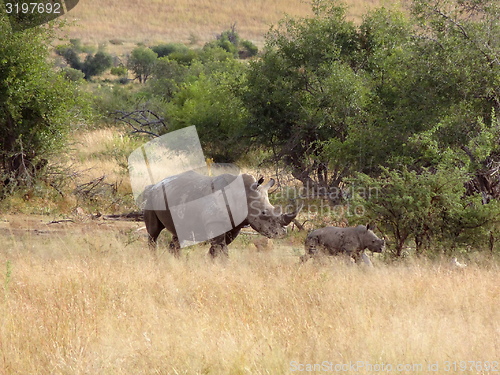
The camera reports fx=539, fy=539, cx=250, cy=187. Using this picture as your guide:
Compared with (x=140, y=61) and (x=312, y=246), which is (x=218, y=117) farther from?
(x=140, y=61)

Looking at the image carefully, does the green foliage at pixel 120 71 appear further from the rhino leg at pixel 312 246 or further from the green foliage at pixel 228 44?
the rhino leg at pixel 312 246

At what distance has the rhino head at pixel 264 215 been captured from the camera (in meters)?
7.24

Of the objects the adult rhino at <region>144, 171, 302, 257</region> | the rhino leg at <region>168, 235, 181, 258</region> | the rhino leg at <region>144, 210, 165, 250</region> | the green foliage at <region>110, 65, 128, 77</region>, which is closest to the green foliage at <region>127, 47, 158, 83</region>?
the green foliage at <region>110, 65, 128, 77</region>

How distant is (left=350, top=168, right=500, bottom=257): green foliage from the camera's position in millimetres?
8180

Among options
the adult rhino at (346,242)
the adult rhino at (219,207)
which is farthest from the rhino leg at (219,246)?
the adult rhino at (346,242)

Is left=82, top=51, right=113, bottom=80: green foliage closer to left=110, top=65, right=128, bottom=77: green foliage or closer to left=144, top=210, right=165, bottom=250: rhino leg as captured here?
left=110, top=65, right=128, bottom=77: green foliage

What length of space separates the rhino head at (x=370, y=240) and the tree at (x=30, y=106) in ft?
28.8

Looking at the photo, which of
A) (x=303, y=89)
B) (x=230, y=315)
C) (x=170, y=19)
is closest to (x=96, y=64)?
(x=170, y=19)

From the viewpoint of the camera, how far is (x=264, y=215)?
7277mm

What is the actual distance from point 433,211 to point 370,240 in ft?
3.99

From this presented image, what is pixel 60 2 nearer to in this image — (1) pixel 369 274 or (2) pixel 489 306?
(1) pixel 369 274

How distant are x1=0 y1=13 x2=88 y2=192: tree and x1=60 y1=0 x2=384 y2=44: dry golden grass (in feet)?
251

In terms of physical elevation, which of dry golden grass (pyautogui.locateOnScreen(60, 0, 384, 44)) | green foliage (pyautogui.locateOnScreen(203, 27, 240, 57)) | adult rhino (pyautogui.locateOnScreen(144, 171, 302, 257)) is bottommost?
dry golden grass (pyautogui.locateOnScreen(60, 0, 384, 44))

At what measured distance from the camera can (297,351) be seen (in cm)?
449
